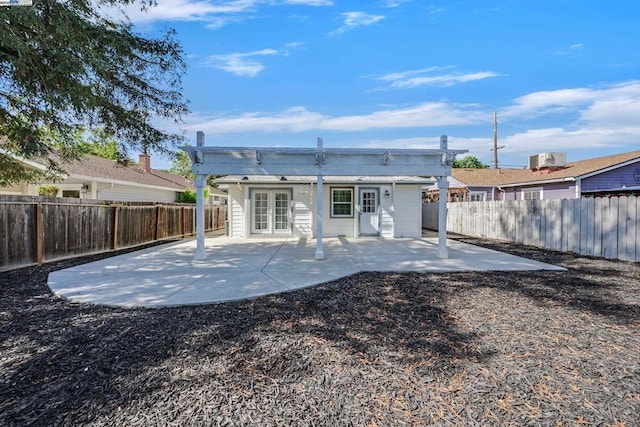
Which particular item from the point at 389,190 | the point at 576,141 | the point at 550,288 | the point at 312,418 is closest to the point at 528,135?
the point at 576,141

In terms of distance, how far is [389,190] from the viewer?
13.9 metres

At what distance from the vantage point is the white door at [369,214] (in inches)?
547

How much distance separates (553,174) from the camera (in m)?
18.4

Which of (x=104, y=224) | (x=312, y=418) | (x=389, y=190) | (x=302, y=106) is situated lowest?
(x=312, y=418)

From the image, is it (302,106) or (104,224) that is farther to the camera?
(302,106)

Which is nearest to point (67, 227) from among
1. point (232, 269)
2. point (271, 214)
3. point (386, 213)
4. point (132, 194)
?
point (232, 269)

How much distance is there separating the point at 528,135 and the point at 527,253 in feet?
78.5

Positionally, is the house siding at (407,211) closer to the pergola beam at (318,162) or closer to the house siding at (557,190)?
the pergola beam at (318,162)

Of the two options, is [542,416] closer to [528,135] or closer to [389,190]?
[389,190]

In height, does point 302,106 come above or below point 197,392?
above

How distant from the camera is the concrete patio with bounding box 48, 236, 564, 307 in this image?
5266 millimetres

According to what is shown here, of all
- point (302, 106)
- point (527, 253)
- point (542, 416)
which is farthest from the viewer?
point (302, 106)

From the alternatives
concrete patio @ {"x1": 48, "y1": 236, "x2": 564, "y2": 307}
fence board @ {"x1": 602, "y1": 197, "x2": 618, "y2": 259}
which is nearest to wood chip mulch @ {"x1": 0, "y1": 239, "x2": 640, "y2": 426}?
concrete patio @ {"x1": 48, "y1": 236, "x2": 564, "y2": 307}

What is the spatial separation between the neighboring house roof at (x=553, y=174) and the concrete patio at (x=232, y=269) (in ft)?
35.0
